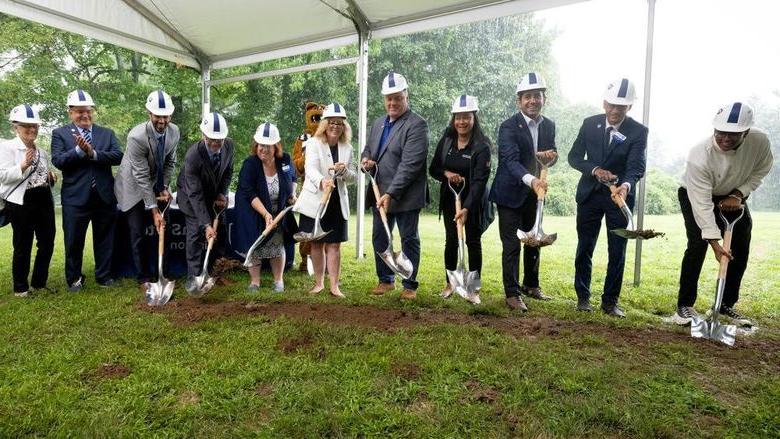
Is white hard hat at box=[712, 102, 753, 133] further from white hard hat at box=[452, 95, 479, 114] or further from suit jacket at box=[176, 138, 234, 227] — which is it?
suit jacket at box=[176, 138, 234, 227]

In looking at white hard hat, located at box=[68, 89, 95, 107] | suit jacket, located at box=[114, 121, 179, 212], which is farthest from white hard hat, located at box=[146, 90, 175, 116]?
white hard hat, located at box=[68, 89, 95, 107]

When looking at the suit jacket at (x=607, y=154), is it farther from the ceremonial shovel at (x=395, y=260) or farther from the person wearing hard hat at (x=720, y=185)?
the ceremonial shovel at (x=395, y=260)

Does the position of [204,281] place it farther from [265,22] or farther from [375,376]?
[265,22]

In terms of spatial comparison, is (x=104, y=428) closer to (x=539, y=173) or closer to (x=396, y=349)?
(x=396, y=349)

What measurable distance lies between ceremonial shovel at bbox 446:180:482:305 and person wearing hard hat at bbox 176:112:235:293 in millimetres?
2184

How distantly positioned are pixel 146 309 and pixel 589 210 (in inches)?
152

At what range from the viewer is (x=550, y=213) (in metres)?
14.6

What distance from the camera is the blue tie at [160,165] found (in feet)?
15.7

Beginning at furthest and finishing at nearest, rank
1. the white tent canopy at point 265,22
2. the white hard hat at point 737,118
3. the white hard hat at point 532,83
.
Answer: the white tent canopy at point 265,22 → the white hard hat at point 532,83 → the white hard hat at point 737,118

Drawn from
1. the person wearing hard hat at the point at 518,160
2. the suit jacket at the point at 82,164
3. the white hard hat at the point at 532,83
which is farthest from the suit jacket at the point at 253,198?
the white hard hat at the point at 532,83

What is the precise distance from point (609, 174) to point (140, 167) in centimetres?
414

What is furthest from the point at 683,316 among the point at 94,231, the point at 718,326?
the point at 94,231

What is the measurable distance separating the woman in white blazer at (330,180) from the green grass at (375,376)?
70cm

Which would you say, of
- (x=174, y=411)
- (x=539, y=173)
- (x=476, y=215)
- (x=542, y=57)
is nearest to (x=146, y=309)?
(x=174, y=411)
